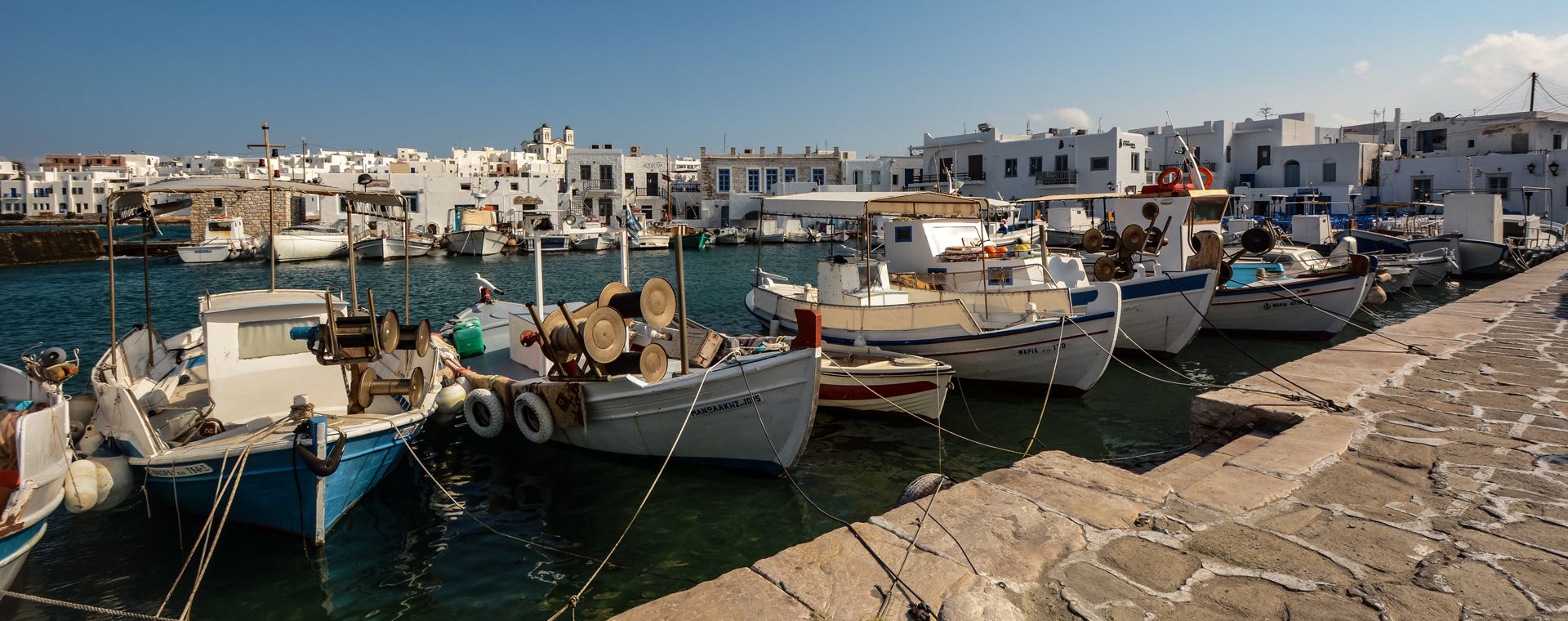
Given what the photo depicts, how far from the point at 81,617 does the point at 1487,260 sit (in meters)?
35.0

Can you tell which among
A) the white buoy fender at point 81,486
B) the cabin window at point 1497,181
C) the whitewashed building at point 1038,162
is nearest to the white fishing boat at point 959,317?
the white buoy fender at point 81,486

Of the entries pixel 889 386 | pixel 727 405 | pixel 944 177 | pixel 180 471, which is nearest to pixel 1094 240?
pixel 889 386

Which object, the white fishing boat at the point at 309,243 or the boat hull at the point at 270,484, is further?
the white fishing boat at the point at 309,243

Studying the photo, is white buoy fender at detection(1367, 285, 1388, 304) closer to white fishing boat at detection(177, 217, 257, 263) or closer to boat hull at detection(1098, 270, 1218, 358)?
boat hull at detection(1098, 270, 1218, 358)

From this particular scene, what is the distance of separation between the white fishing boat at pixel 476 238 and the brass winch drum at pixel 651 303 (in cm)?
4590

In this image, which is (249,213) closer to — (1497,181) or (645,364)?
(645,364)

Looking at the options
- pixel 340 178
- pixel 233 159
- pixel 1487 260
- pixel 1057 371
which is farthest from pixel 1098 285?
pixel 233 159

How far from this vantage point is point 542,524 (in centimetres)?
841

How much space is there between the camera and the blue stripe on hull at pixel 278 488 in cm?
741

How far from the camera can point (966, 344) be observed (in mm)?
12781

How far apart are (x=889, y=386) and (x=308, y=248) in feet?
150

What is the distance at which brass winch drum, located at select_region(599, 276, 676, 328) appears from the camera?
27.7 feet

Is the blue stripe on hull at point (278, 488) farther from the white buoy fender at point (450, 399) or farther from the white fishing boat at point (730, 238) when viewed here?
the white fishing boat at point (730, 238)

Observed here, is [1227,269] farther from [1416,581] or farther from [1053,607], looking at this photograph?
[1053,607]
